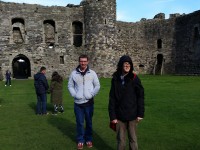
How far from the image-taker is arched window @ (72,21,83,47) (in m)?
35.8

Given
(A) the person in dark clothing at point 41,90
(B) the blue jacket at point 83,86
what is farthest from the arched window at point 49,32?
(B) the blue jacket at point 83,86

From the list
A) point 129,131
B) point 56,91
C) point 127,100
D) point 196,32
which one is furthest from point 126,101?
point 196,32

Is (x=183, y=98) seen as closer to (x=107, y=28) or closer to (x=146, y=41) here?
(x=107, y=28)

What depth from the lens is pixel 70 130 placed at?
9.16 meters

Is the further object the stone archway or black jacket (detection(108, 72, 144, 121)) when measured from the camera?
the stone archway

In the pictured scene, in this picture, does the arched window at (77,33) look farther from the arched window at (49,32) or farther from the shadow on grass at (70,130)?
the shadow on grass at (70,130)

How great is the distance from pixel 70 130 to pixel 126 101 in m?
3.72

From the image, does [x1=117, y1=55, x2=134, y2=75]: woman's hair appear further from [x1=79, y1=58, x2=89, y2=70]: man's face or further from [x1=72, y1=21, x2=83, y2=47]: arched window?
[x1=72, y1=21, x2=83, y2=47]: arched window

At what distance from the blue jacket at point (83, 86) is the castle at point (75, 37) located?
25469 mm

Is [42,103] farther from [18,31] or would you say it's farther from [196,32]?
[196,32]

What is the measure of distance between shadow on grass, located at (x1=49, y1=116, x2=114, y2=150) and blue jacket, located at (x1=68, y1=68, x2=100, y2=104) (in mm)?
1092

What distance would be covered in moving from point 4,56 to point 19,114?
866 inches

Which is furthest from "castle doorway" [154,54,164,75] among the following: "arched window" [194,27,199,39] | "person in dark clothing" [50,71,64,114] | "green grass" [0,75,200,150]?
"person in dark clothing" [50,71,64,114]

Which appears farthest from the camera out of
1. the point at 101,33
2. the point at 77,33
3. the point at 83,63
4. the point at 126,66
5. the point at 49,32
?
the point at 77,33
